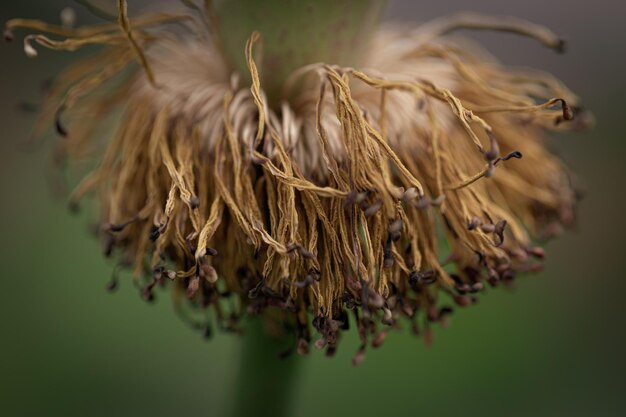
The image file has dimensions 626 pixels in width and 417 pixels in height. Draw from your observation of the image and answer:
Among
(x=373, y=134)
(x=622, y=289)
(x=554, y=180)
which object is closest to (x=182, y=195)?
(x=373, y=134)

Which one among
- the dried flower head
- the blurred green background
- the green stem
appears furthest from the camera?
the blurred green background

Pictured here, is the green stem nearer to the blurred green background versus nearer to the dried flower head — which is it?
the dried flower head

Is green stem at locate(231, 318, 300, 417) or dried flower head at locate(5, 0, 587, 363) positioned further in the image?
green stem at locate(231, 318, 300, 417)

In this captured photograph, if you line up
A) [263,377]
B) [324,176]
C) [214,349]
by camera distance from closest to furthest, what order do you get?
[324,176] < [263,377] < [214,349]

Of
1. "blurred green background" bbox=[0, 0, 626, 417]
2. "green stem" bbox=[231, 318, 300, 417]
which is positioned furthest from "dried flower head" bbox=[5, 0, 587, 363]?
"blurred green background" bbox=[0, 0, 626, 417]

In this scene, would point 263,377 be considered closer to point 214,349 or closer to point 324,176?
point 324,176

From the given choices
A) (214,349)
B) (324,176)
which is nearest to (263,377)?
(324,176)
